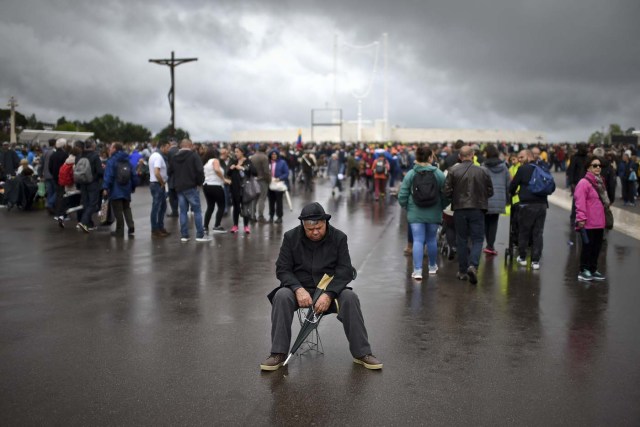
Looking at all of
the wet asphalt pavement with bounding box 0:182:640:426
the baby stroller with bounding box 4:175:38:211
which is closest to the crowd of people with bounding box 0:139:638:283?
the baby stroller with bounding box 4:175:38:211

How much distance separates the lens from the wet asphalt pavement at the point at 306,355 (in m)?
5.05

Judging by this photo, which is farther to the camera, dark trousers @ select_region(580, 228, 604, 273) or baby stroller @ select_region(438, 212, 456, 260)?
baby stroller @ select_region(438, 212, 456, 260)

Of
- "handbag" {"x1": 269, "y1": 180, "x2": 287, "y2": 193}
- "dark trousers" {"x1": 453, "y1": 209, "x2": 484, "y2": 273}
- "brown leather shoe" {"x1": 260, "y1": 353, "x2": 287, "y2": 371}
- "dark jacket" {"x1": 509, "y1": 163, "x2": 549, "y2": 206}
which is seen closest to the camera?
"brown leather shoe" {"x1": 260, "y1": 353, "x2": 287, "y2": 371}

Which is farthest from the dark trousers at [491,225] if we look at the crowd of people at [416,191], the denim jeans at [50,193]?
the denim jeans at [50,193]

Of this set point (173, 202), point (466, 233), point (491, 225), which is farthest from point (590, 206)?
point (173, 202)

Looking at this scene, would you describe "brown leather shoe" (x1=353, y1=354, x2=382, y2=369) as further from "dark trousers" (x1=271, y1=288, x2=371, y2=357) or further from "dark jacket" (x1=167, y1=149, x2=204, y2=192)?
"dark jacket" (x1=167, y1=149, x2=204, y2=192)

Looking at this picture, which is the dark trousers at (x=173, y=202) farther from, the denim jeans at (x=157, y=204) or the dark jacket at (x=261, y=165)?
the denim jeans at (x=157, y=204)

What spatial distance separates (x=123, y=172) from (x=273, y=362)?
29.9 feet

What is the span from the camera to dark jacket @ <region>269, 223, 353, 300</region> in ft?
20.8

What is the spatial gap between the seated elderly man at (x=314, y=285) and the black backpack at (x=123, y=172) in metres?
8.56

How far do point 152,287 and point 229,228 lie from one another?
684cm

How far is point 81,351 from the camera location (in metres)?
6.46

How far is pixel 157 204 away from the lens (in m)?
14.7

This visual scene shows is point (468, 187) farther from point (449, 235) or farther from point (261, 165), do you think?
point (261, 165)
